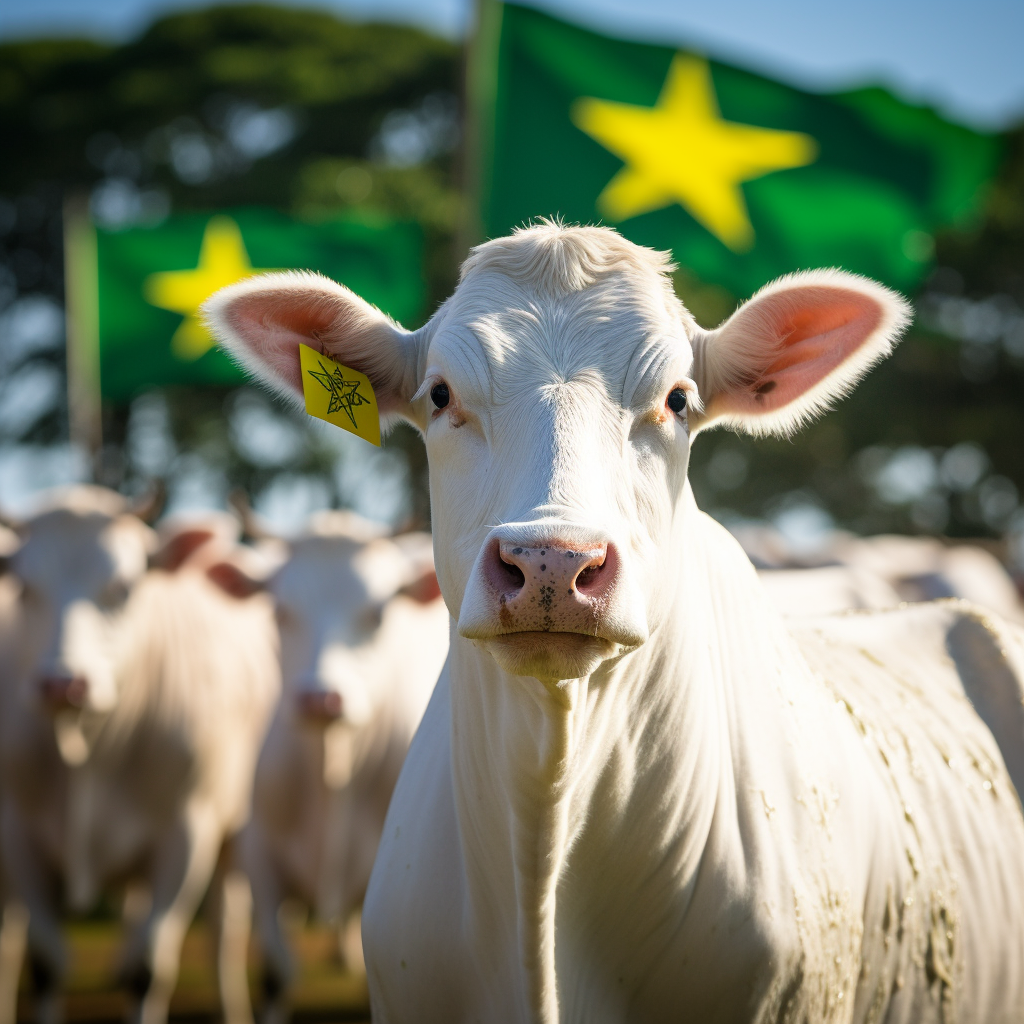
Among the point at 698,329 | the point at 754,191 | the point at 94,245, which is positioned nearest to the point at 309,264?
the point at 94,245

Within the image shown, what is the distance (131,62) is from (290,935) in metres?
17.3

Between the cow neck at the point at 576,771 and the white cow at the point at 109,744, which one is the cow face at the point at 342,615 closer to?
the white cow at the point at 109,744

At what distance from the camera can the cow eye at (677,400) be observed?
2207mm

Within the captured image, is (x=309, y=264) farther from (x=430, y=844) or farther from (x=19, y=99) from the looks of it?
(x=19, y=99)

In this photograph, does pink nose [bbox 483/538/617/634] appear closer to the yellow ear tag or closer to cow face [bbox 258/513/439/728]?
the yellow ear tag

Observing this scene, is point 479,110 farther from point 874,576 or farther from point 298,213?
point 298,213

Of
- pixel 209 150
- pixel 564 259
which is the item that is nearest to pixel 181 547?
pixel 564 259

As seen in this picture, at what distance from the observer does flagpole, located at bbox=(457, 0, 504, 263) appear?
6.89 meters

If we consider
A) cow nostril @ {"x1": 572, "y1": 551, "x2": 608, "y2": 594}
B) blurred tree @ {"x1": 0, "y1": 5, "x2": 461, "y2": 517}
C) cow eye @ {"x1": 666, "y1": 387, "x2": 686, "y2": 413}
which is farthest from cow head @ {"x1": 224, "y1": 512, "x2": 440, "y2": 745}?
blurred tree @ {"x1": 0, "y1": 5, "x2": 461, "y2": 517}

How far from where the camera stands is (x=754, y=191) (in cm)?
745

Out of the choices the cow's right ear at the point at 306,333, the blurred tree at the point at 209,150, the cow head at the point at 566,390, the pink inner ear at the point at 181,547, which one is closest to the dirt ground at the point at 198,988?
the pink inner ear at the point at 181,547

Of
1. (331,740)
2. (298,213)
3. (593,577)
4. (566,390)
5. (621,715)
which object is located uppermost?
(298,213)

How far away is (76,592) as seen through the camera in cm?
563

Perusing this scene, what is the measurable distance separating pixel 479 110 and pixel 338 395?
202 inches
